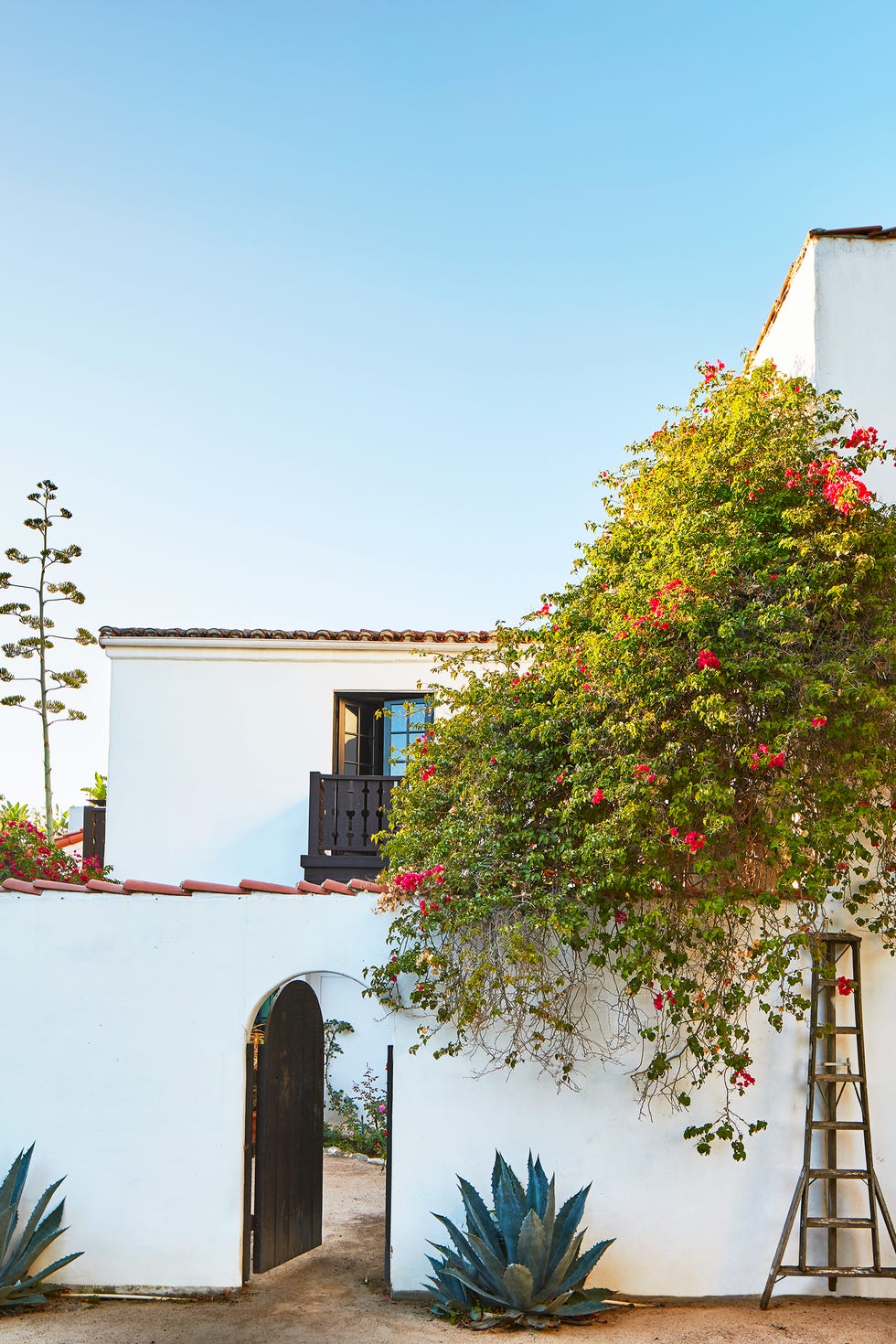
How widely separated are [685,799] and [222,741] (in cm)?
878

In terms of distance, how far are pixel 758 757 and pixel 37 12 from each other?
8.25m

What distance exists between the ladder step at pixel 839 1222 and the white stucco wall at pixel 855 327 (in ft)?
15.7

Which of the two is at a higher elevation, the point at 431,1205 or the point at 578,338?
the point at 578,338

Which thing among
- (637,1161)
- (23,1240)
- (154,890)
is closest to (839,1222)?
(637,1161)

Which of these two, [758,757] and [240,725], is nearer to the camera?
[758,757]

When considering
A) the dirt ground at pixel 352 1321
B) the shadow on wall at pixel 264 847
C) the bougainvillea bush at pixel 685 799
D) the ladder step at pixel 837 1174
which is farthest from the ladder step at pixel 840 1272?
the shadow on wall at pixel 264 847

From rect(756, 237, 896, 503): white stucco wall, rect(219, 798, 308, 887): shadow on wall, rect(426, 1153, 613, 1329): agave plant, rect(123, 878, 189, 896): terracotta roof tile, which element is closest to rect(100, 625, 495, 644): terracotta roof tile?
rect(219, 798, 308, 887): shadow on wall

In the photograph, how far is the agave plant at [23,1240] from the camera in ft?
20.6

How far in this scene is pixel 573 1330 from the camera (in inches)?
229

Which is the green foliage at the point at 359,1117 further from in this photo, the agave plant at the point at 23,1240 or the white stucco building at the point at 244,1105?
the agave plant at the point at 23,1240

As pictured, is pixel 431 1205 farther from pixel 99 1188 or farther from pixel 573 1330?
pixel 99 1188


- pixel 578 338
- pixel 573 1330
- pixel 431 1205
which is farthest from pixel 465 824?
pixel 578 338

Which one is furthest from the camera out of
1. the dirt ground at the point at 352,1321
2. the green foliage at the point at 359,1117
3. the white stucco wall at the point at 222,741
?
the white stucco wall at the point at 222,741

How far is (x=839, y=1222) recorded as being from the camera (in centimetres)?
623
